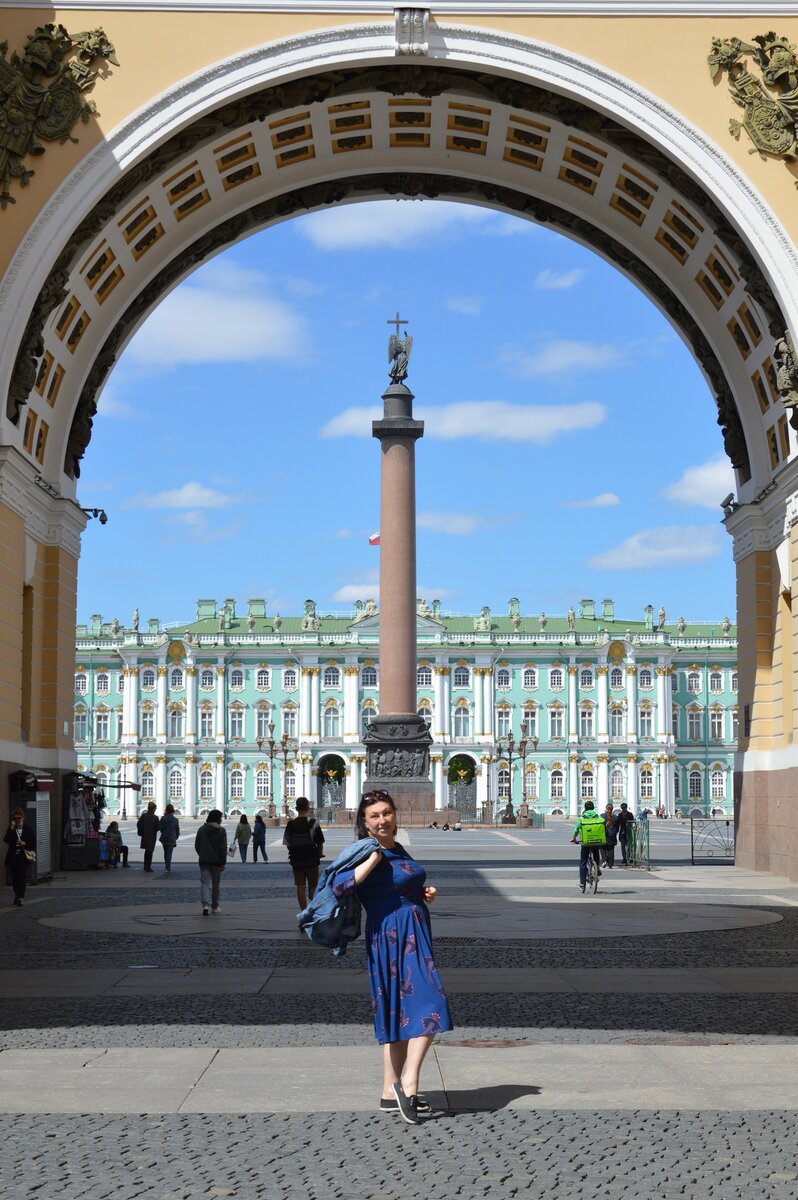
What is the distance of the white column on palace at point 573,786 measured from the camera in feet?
464

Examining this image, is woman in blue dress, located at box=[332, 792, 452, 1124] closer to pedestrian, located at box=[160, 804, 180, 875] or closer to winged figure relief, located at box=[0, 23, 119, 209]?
winged figure relief, located at box=[0, 23, 119, 209]

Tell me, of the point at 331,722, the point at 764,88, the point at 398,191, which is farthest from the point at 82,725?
the point at 764,88

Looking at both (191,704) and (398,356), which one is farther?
(191,704)

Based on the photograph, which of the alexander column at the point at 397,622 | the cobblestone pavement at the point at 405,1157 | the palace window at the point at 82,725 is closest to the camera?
the cobblestone pavement at the point at 405,1157

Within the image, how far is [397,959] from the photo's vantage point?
9344 mm

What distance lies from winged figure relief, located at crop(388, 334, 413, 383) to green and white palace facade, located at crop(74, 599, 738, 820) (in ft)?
228

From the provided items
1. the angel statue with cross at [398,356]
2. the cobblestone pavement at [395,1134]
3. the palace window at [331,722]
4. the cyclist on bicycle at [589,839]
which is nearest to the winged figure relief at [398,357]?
the angel statue with cross at [398,356]

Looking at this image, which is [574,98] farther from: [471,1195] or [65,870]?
[471,1195]

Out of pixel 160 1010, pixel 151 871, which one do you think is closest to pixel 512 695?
pixel 151 871

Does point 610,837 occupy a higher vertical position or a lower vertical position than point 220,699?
lower

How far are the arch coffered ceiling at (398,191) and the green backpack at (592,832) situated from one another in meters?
7.48

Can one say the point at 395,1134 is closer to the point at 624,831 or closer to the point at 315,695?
the point at 624,831

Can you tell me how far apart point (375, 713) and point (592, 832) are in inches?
4535

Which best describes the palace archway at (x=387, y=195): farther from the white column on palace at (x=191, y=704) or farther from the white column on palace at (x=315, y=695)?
the white column on palace at (x=191, y=704)
